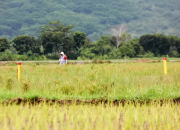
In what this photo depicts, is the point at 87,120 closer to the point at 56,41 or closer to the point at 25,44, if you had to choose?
the point at 25,44

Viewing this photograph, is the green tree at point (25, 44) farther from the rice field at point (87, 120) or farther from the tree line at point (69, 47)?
the rice field at point (87, 120)

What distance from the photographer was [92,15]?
162875 mm

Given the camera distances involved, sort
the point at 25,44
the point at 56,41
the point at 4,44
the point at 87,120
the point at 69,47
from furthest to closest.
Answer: the point at 56,41 → the point at 69,47 → the point at 25,44 → the point at 4,44 → the point at 87,120

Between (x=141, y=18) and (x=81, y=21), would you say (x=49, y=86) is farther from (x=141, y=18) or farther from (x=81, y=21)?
(x=141, y=18)

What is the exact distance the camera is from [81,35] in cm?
5359

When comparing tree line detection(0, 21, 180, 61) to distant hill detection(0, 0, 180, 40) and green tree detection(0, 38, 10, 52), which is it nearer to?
green tree detection(0, 38, 10, 52)

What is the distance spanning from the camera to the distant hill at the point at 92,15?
134875 millimetres

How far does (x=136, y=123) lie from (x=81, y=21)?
141556 mm

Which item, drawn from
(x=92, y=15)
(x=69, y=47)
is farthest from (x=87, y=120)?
(x=92, y=15)

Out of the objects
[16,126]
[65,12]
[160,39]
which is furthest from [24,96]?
[65,12]

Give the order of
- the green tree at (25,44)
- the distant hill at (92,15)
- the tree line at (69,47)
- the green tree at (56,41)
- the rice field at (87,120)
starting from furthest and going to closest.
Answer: the distant hill at (92,15)
the green tree at (56,41)
the green tree at (25,44)
the tree line at (69,47)
the rice field at (87,120)

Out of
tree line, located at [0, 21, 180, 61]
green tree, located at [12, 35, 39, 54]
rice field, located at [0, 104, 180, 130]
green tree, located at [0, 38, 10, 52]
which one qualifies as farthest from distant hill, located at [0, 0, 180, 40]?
rice field, located at [0, 104, 180, 130]

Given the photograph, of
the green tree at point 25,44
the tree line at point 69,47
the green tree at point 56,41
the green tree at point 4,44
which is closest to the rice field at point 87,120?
the tree line at point 69,47

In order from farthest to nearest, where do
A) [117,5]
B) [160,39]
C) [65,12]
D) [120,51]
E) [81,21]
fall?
[117,5], [65,12], [81,21], [160,39], [120,51]
